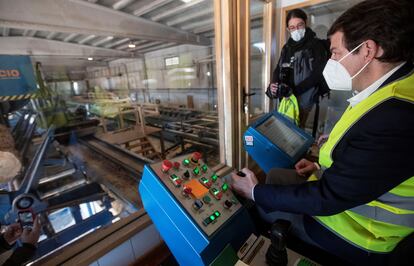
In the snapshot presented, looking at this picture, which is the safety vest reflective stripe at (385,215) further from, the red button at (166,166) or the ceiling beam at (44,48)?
the ceiling beam at (44,48)

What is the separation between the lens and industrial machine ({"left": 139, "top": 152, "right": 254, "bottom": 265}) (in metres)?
0.59

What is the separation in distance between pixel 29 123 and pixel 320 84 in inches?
145

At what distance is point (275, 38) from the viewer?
2.05 metres

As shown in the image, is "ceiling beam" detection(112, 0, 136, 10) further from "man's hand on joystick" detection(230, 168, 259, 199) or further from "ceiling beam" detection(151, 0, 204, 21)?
"man's hand on joystick" detection(230, 168, 259, 199)

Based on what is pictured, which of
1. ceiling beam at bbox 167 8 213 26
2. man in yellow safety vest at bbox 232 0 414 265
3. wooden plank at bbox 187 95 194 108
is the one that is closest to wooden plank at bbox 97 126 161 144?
ceiling beam at bbox 167 8 213 26

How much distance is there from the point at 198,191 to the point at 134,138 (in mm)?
3098

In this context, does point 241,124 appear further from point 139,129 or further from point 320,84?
point 139,129

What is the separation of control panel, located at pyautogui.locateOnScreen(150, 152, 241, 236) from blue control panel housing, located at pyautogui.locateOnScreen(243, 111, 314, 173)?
427 mm

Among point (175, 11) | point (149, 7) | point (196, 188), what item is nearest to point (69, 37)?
point (149, 7)

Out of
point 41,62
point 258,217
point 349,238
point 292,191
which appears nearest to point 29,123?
point 41,62

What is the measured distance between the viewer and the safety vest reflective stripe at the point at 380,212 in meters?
0.51

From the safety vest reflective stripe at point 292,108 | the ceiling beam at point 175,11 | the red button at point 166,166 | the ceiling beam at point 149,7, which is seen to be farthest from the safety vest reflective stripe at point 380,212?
the ceiling beam at point 149,7

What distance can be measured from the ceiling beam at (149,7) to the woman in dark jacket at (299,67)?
208 centimetres

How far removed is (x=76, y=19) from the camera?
221cm
